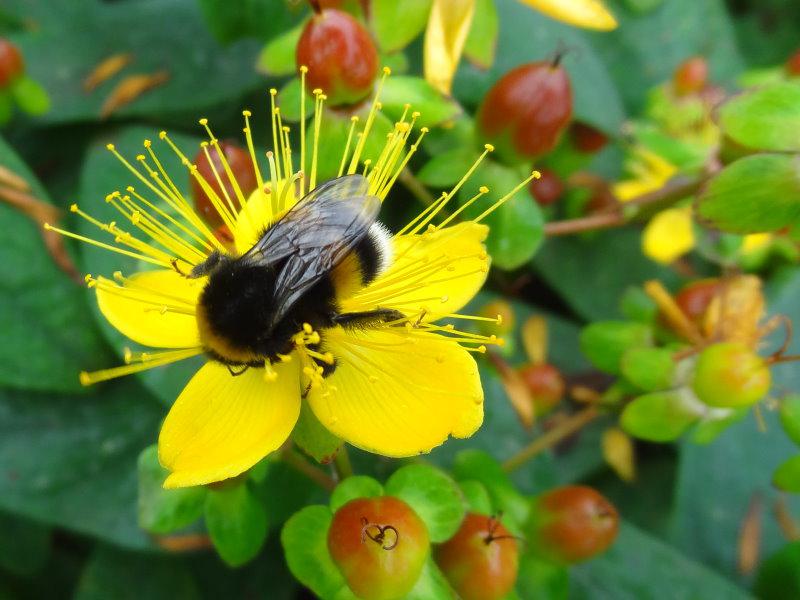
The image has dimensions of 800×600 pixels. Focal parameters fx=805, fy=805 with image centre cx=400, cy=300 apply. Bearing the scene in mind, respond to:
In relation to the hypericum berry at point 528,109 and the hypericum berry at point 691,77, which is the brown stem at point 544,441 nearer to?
the hypericum berry at point 528,109

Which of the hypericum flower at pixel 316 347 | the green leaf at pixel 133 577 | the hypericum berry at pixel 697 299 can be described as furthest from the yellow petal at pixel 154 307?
the hypericum berry at pixel 697 299

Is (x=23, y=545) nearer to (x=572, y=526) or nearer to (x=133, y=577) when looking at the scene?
(x=133, y=577)

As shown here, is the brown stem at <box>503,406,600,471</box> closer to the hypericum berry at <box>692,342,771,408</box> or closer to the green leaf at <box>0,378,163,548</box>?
the hypericum berry at <box>692,342,771,408</box>

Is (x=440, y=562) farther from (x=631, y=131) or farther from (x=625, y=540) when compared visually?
(x=631, y=131)

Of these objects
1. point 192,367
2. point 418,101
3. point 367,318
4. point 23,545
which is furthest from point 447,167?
point 23,545

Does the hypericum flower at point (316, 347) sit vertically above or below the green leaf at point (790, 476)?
above

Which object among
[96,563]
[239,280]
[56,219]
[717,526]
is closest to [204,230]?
[239,280]

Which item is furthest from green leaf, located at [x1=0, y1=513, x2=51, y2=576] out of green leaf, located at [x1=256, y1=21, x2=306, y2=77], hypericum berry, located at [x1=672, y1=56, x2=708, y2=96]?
hypericum berry, located at [x1=672, y1=56, x2=708, y2=96]
